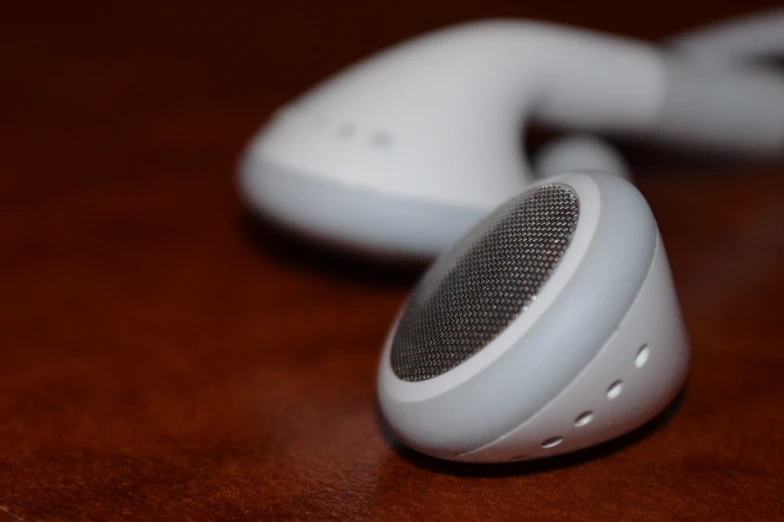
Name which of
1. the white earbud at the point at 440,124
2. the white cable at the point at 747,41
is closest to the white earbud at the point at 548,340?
the white earbud at the point at 440,124

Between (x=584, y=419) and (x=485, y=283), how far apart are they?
0.07m

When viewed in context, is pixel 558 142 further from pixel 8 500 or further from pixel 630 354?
pixel 8 500

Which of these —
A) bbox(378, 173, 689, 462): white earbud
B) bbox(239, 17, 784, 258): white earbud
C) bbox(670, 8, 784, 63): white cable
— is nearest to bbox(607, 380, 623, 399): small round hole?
bbox(378, 173, 689, 462): white earbud

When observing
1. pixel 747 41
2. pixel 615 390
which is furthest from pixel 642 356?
pixel 747 41

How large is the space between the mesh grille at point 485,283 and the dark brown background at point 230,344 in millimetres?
57

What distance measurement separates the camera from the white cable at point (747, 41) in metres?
0.72

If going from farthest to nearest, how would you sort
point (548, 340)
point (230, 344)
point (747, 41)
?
1. point (747, 41)
2. point (230, 344)
3. point (548, 340)

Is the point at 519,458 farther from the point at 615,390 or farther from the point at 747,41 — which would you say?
the point at 747,41

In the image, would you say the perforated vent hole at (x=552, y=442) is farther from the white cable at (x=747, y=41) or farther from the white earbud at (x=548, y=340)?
the white cable at (x=747, y=41)

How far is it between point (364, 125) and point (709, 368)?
25cm

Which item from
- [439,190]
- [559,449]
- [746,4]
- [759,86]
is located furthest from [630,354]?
[746,4]

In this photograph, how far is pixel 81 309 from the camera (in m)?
0.54

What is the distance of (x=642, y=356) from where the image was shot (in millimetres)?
374

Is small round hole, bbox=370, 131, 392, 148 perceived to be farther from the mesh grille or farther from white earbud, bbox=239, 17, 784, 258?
the mesh grille
